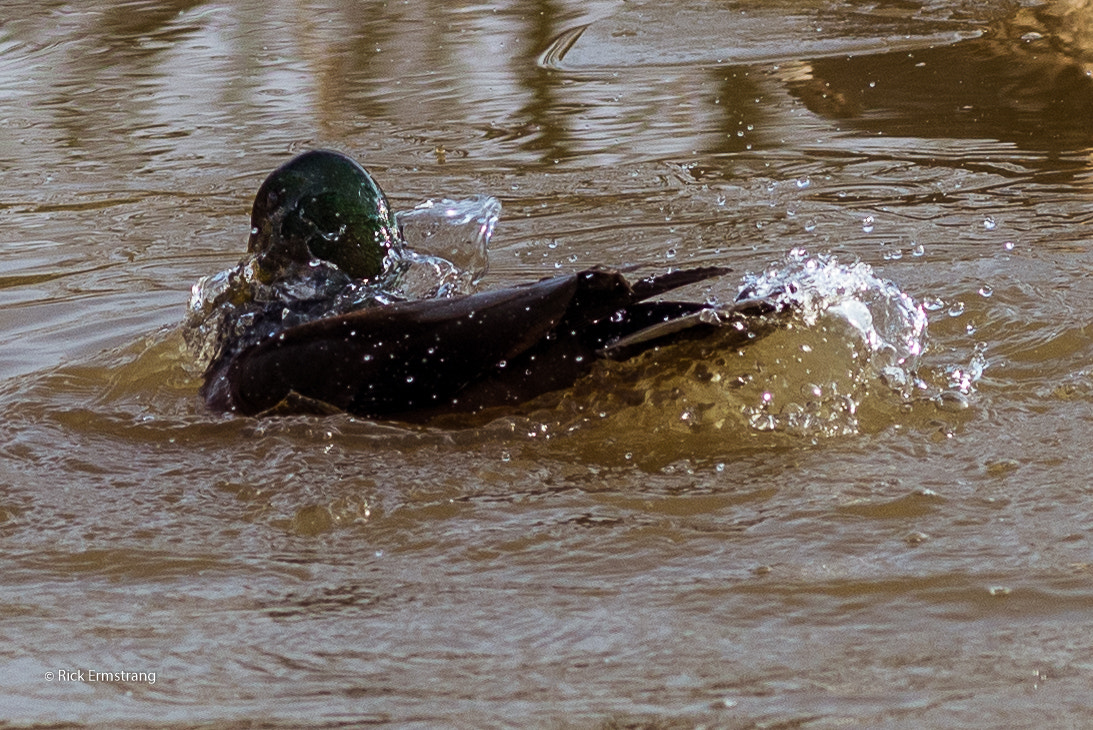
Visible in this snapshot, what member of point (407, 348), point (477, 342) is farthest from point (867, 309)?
point (407, 348)

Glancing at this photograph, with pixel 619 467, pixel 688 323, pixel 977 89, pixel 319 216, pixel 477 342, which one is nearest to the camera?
pixel 688 323

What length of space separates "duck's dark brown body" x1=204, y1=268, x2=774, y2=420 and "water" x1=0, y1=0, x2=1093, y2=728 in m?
0.10

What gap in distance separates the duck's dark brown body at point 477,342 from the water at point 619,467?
103 millimetres

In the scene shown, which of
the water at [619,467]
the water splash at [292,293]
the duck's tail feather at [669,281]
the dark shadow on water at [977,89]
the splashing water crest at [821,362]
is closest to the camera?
the water at [619,467]

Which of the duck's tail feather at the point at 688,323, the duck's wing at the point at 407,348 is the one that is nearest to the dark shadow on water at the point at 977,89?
the duck's tail feather at the point at 688,323

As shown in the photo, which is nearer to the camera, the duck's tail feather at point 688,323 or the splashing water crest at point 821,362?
the duck's tail feather at point 688,323

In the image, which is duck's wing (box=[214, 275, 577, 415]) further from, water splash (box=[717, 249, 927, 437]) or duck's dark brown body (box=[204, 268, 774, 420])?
water splash (box=[717, 249, 927, 437])

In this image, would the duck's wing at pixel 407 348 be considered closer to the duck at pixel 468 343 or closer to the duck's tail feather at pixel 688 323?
the duck at pixel 468 343

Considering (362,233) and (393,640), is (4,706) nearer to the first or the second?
(393,640)

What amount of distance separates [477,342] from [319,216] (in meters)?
0.75

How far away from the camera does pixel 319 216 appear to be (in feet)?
11.7

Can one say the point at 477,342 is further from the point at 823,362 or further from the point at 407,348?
the point at 823,362

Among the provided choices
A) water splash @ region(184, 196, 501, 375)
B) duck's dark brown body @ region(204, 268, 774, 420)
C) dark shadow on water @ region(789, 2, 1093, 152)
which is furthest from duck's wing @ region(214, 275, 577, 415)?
dark shadow on water @ region(789, 2, 1093, 152)

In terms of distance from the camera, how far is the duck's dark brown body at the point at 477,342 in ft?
9.67
